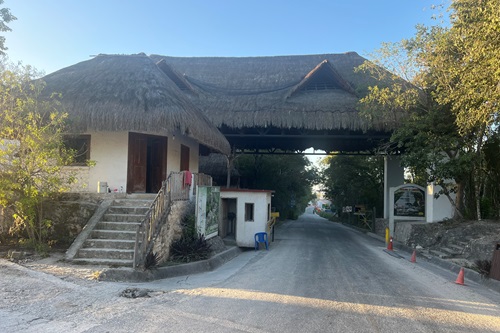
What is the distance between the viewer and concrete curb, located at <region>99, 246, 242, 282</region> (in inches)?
276

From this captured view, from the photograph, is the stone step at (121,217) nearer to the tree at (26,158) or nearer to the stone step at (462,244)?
the tree at (26,158)

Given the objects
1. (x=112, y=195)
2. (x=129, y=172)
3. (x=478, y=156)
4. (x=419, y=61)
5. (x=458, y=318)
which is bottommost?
(x=458, y=318)

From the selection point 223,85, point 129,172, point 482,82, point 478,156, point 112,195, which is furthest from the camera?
point 223,85

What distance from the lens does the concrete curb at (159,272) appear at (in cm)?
702

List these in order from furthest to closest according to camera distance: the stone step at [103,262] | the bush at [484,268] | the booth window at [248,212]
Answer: the booth window at [248,212] < the bush at [484,268] < the stone step at [103,262]

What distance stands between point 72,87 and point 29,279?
795cm

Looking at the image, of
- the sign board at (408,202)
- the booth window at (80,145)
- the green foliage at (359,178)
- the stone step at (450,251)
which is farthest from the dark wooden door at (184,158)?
the green foliage at (359,178)

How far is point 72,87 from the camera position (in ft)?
40.5

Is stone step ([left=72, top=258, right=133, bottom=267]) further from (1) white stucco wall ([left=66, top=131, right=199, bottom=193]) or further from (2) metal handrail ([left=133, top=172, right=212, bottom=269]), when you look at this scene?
(1) white stucco wall ([left=66, top=131, right=199, bottom=193])

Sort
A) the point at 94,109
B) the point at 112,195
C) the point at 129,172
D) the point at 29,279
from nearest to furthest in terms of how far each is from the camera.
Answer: the point at 29,279 < the point at 112,195 < the point at 94,109 < the point at 129,172

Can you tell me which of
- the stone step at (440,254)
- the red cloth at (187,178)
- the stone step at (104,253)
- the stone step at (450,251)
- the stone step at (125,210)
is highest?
the red cloth at (187,178)

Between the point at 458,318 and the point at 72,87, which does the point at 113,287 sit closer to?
the point at 458,318

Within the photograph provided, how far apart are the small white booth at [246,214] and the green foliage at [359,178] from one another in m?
17.0

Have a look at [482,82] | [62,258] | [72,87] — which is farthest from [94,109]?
[482,82]
